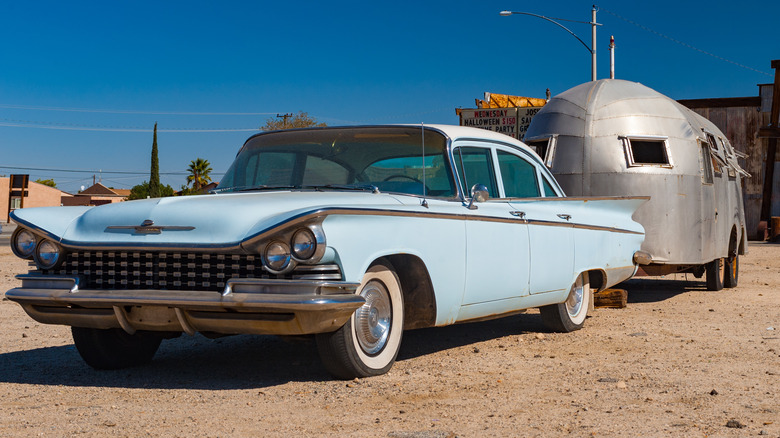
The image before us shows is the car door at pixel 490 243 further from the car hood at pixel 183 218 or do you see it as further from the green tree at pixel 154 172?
the green tree at pixel 154 172

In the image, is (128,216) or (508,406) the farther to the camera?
(128,216)

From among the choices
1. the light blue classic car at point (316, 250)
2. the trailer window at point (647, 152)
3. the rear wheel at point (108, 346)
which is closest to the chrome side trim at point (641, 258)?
the light blue classic car at point (316, 250)

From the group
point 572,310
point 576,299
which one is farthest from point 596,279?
point 572,310

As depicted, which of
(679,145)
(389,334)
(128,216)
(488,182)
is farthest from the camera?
(679,145)

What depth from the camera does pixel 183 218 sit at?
193 inches

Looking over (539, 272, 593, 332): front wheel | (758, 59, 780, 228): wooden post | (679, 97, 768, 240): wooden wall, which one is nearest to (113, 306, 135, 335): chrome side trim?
(539, 272, 593, 332): front wheel

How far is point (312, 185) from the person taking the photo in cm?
595

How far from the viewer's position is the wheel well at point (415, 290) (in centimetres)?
546

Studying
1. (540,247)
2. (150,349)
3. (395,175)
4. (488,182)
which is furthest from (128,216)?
(540,247)

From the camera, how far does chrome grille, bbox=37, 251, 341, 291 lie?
471 cm

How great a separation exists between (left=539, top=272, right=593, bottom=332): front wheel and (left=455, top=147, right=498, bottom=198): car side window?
148 cm

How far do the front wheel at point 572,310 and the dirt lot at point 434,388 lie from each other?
0.13 meters

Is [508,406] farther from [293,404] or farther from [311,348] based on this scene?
[311,348]

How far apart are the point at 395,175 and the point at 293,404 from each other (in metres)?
1.83
